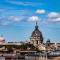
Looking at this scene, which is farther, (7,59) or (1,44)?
(1,44)

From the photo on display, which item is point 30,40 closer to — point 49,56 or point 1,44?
point 1,44

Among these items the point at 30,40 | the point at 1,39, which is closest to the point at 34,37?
the point at 30,40

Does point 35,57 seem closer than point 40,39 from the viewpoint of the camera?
Yes

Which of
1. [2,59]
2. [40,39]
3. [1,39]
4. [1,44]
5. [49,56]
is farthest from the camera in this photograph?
[40,39]

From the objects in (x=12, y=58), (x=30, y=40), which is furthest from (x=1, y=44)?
(x=12, y=58)

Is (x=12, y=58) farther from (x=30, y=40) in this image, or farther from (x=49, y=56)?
(x=30, y=40)

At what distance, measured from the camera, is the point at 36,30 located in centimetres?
16225

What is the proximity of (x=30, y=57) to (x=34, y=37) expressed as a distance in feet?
273

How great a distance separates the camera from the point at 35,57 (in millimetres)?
71562

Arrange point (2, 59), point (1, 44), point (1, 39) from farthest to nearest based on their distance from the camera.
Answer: point (1, 39)
point (1, 44)
point (2, 59)

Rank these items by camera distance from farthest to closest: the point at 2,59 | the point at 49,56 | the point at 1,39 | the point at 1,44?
the point at 1,39, the point at 1,44, the point at 49,56, the point at 2,59

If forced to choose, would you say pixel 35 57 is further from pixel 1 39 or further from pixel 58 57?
pixel 1 39

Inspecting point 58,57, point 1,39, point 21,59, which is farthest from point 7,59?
point 1,39

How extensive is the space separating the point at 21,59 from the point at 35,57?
238cm
